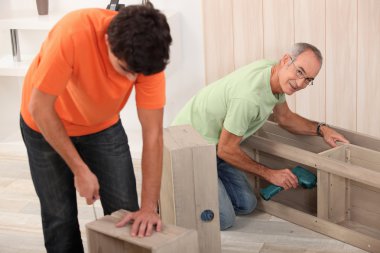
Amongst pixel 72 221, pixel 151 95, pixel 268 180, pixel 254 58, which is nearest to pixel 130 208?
pixel 72 221

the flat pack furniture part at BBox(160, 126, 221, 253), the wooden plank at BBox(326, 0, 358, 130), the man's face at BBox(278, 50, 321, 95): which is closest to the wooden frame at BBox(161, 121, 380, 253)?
the flat pack furniture part at BBox(160, 126, 221, 253)

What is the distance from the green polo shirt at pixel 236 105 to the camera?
2.99 m

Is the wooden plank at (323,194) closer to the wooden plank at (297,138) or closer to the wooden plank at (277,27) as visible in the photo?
the wooden plank at (297,138)

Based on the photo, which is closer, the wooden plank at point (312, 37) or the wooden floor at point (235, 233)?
the wooden floor at point (235, 233)

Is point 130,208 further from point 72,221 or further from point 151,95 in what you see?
point 151,95

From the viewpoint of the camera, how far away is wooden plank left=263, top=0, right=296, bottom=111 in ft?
11.8

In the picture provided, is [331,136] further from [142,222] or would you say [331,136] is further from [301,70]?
[142,222]

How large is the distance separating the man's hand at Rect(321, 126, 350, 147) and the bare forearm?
1184 mm

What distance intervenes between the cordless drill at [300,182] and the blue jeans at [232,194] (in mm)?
108

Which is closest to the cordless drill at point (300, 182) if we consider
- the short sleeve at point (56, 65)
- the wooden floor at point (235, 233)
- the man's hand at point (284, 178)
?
the man's hand at point (284, 178)

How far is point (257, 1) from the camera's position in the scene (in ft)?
11.9

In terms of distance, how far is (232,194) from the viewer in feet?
10.7

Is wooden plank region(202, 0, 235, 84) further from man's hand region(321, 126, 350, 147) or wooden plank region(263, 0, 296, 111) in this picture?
man's hand region(321, 126, 350, 147)

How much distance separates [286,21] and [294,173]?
83 cm
